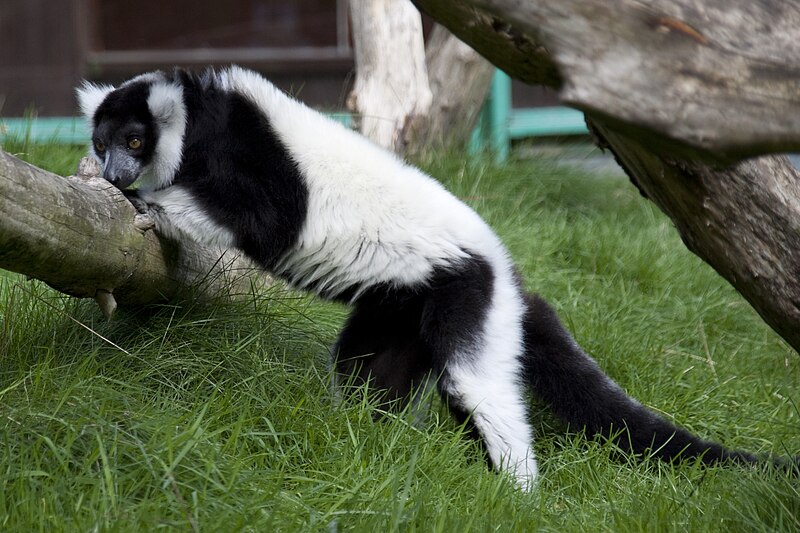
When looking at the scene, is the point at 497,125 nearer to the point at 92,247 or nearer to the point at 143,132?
the point at 143,132

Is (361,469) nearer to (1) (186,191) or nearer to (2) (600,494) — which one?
(2) (600,494)

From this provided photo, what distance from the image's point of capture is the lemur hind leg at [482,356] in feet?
11.5

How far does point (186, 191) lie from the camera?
11.7ft

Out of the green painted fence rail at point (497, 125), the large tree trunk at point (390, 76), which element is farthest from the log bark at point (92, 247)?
the green painted fence rail at point (497, 125)

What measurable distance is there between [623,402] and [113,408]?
2.03 meters

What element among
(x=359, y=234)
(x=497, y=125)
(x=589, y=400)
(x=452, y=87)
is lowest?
(x=497, y=125)

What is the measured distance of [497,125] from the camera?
23.8ft

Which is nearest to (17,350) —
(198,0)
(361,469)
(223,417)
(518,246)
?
(223,417)

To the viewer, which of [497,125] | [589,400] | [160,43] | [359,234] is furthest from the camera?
[160,43]

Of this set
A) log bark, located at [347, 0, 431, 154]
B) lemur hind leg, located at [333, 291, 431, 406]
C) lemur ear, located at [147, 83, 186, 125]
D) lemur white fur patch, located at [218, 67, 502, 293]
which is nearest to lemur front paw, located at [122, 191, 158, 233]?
lemur ear, located at [147, 83, 186, 125]

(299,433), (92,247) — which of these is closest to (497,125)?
(299,433)

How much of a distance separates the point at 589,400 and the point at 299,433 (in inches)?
51.4

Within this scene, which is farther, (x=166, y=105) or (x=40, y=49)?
(x=40, y=49)

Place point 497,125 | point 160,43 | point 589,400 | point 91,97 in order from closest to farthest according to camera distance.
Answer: point 589,400, point 91,97, point 497,125, point 160,43
